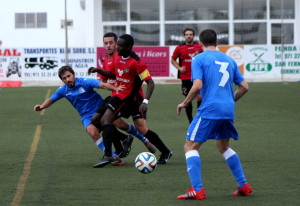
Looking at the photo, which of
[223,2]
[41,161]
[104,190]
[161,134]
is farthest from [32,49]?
[104,190]

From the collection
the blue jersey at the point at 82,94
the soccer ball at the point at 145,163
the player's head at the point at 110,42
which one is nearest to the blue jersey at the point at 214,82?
the soccer ball at the point at 145,163

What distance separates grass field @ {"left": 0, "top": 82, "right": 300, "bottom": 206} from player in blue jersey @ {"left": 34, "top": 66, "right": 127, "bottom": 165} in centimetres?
43

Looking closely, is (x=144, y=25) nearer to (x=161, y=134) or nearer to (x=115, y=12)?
(x=115, y=12)

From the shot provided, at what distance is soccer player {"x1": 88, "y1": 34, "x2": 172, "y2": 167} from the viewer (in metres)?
10.8

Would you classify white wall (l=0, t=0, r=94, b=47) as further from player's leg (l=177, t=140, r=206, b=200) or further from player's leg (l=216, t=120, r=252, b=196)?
player's leg (l=177, t=140, r=206, b=200)

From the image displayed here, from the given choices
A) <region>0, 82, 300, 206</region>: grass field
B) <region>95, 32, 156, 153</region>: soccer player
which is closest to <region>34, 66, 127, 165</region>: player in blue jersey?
<region>95, 32, 156, 153</region>: soccer player

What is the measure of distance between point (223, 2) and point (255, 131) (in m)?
31.4

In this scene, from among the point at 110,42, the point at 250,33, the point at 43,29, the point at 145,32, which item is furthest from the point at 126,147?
the point at 43,29

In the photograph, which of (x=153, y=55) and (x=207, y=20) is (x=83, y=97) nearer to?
(x=153, y=55)

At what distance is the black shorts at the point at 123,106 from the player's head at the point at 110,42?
1.06m

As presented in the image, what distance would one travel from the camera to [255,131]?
15750mm

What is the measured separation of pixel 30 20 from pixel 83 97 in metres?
46.5

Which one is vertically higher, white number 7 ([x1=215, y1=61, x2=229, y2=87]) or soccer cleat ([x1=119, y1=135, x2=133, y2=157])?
white number 7 ([x1=215, y1=61, x2=229, y2=87])

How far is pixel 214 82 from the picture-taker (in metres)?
8.31
